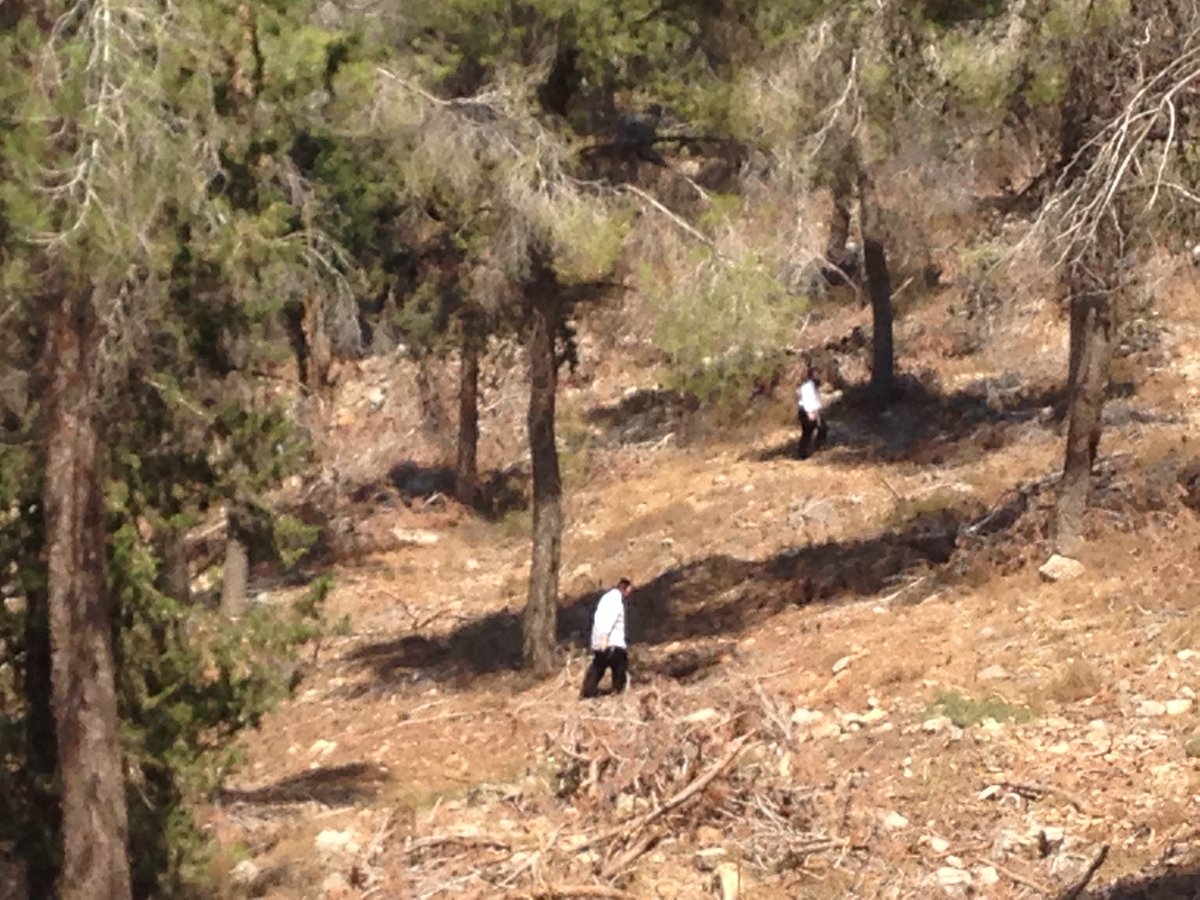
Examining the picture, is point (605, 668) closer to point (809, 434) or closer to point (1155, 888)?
point (1155, 888)

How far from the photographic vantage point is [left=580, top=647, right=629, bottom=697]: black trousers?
14664 millimetres

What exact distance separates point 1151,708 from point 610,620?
15.4ft

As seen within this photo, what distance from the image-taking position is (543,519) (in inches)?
651

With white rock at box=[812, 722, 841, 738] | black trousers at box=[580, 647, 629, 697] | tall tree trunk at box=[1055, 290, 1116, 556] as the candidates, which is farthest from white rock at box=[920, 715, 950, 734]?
tall tree trunk at box=[1055, 290, 1116, 556]

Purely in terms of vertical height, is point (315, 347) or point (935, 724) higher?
point (315, 347)

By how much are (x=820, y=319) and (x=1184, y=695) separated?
20366 mm

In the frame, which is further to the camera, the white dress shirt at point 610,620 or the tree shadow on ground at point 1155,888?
the white dress shirt at point 610,620

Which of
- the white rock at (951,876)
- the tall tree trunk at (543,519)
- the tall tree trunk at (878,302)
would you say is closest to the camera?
the white rock at (951,876)

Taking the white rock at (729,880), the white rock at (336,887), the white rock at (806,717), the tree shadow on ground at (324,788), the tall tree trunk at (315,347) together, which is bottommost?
the tree shadow on ground at (324,788)

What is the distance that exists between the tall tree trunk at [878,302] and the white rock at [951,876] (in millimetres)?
15209

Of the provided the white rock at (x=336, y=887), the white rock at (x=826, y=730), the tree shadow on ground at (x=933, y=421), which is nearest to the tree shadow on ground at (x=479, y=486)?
the tree shadow on ground at (x=933, y=421)

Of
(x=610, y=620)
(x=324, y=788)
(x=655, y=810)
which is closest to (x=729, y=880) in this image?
(x=655, y=810)

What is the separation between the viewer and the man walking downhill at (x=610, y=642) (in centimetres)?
1444

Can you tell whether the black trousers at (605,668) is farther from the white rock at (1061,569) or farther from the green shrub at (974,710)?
the white rock at (1061,569)
